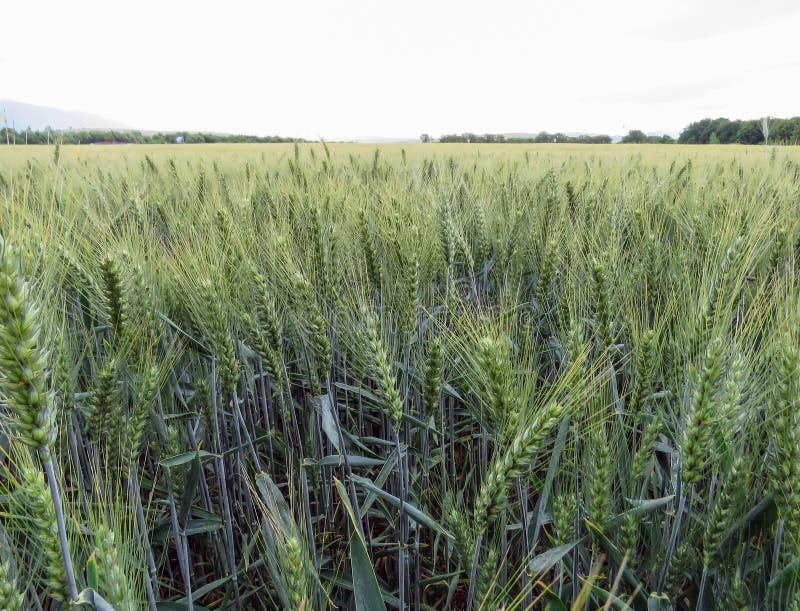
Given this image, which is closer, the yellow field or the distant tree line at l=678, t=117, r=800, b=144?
the yellow field

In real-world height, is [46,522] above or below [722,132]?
below

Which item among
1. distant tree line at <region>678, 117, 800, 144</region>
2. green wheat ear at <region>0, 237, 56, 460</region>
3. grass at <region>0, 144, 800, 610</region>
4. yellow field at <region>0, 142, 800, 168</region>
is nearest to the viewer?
green wheat ear at <region>0, 237, 56, 460</region>

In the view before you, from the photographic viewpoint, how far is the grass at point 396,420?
945 millimetres

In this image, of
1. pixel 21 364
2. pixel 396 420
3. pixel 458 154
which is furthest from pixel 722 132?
pixel 21 364

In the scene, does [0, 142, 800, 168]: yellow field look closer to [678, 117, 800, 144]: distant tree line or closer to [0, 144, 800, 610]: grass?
[0, 144, 800, 610]: grass

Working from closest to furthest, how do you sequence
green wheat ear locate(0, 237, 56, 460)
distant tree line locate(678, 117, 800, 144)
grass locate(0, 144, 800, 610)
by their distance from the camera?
green wheat ear locate(0, 237, 56, 460), grass locate(0, 144, 800, 610), distant tree line locate(678, 117, 800, 144)

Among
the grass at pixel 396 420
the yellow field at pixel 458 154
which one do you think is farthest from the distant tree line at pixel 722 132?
the grass at pixel 396 420

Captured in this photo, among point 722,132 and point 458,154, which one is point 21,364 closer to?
point 458,154

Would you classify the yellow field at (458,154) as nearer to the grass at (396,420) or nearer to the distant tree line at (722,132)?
the grass at (396,420)

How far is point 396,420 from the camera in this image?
1.17 m

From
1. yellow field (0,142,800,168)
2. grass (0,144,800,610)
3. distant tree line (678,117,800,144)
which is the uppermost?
distant tree line (678,117,800,144)

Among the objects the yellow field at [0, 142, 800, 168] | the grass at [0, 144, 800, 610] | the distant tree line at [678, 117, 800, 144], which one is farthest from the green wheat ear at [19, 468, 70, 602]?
the distant tree line at [678, 117, 800, 144]

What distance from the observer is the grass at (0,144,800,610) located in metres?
→ 0.94

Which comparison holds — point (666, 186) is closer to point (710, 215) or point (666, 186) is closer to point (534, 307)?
point (710, 215)
